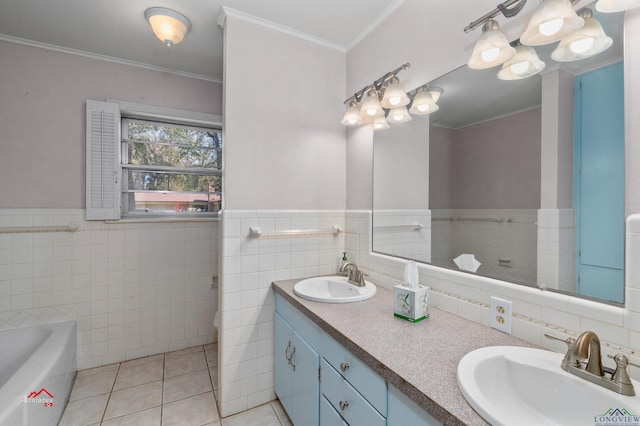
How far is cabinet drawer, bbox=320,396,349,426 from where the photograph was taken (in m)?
1.16

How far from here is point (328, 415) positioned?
1.23m

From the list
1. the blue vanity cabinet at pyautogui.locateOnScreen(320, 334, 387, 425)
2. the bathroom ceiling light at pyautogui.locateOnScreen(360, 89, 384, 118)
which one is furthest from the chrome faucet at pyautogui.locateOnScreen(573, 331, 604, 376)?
the bathroom ceiling light at pyautogui.locateOnScreen(360, 89, 384, 118)

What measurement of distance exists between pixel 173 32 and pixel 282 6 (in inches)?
27.2

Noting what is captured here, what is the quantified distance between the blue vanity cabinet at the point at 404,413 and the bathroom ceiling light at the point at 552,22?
4.08 ft

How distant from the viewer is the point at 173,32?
1.77 metres

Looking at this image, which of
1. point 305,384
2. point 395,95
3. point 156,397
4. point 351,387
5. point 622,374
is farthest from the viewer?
point 156,397

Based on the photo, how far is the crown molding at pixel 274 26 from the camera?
174 centimetres

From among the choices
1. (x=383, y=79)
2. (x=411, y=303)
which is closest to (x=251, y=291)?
(x=411, y=303)

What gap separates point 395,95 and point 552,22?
0.72 metres

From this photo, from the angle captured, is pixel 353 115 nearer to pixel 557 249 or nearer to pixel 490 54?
pixel 490 54

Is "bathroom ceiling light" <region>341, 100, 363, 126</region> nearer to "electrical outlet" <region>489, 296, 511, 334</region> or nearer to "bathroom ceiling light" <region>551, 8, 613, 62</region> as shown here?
"bathroom ceiling light" <region>551, 8, 613, 62</region>

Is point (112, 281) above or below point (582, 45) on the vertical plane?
below

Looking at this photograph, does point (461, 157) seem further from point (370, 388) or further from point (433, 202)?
point (370, 388)

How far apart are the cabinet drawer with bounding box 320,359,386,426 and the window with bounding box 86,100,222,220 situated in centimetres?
198
